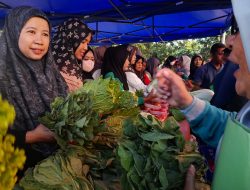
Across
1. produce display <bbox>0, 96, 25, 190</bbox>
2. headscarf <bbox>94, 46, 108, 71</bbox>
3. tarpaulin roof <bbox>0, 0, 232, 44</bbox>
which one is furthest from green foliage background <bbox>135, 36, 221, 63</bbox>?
produce display <bbox>0, 96, 25, 190</bbox>

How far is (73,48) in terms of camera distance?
248 cm

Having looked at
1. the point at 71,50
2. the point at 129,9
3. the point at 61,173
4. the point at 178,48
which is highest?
the point at 129,9

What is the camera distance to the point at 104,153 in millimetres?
1487

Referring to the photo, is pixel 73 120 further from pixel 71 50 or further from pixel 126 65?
pixel 126 65

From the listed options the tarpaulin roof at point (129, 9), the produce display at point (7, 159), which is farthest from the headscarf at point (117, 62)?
the produce display at point (7, 159)

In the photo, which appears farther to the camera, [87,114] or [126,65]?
[126,65]

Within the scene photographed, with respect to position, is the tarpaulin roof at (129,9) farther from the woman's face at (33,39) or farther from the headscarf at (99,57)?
the woman's face at (33,39)

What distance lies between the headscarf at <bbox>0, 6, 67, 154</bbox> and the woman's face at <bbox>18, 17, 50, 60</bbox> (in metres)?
0.03

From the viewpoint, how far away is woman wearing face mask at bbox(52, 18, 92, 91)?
2412 mm

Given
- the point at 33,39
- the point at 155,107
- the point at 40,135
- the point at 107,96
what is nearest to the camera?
the point at 40,135

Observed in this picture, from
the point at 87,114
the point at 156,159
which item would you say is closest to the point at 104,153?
the point at 87,114

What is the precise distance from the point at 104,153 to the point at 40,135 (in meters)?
0.29

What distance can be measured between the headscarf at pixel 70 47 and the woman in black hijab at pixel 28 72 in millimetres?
561

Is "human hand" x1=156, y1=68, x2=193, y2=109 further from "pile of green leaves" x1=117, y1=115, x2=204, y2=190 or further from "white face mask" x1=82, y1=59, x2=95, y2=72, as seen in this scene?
"white face mask" x1=82, y1=59, x2=95, y2=72
